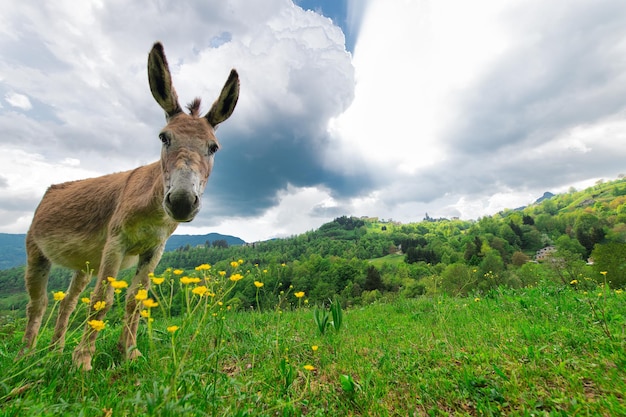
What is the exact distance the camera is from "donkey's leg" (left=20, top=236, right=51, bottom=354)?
479cm

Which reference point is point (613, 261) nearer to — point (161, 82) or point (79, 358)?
point (161, 82)

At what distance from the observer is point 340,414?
6.80ft

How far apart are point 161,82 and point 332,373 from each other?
4.66 metres

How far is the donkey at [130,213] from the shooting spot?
3271mm

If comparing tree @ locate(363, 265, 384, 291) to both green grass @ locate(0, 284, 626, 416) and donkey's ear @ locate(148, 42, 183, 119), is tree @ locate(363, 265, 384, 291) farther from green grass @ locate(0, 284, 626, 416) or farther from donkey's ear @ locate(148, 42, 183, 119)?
donkey's ear @ locate(148, 42, 183, 119)

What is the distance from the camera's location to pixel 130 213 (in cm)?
380

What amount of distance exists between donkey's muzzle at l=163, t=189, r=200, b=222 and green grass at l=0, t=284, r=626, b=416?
1.06m

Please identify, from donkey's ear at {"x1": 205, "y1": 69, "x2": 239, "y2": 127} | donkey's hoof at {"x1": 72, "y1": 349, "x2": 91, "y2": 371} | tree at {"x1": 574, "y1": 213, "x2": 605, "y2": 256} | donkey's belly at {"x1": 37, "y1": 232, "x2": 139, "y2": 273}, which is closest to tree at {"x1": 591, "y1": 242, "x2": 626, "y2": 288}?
donkey's ear at {"x1": 205, "y1": 69, "x2": 239, "y2": 127}

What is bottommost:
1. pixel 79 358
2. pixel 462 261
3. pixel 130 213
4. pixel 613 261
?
pixel 462 261

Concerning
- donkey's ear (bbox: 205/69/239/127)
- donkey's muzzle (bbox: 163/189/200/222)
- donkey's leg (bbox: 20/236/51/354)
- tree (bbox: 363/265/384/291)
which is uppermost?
donkey's ear (bbox: 205/69/239/127)

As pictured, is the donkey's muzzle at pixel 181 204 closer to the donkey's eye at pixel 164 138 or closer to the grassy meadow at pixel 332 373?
the grassy meadow at pixel 332 373

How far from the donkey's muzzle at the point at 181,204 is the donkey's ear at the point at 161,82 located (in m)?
2.09

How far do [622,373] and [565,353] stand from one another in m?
0.45

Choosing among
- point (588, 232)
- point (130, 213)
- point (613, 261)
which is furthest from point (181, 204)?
point (588, 232)
